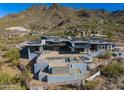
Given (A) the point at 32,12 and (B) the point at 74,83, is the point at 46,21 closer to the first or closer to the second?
(A) the point at 32,12

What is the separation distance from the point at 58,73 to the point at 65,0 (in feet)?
9.75

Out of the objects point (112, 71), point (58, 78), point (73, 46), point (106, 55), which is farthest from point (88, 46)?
point (58, 78)

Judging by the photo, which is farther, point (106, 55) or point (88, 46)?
point (88, 46)

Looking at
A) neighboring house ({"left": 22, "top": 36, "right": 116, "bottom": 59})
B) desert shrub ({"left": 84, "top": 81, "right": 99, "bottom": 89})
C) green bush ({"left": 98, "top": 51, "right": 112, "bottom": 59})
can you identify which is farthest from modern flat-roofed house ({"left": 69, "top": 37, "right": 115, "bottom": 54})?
desert shrub ({"left": 84, "top": 81, "right": 99, "bottom": 89})

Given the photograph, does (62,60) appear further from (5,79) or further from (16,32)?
(16,32)

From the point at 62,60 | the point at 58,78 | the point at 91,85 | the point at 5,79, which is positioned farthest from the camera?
the point at 62,60

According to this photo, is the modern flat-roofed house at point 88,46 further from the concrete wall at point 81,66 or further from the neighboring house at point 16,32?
the neighboring house at point 16,32

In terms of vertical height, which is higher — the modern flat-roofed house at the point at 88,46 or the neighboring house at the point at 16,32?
the neighboring house at the point at 16,32

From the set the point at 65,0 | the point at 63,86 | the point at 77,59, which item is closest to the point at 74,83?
the point at 63,86

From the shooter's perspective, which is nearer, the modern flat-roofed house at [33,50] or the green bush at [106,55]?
the green bush at [106,55]

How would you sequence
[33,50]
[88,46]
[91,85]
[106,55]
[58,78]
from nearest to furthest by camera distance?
[91,85], [58,78], [106,55], [88,46], [33,50]

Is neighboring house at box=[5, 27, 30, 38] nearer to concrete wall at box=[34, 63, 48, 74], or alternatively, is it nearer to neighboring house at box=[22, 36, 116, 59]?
neighboring house at box=[22, 36, 116, 59]

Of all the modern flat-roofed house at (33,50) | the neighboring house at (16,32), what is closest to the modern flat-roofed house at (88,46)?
the modern flat-roofed house at (33,50)

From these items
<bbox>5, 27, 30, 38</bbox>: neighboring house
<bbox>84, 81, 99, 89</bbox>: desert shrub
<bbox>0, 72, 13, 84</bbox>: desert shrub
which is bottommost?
<bbox>84, 81, 99, 89</bbox>: desert shrub
